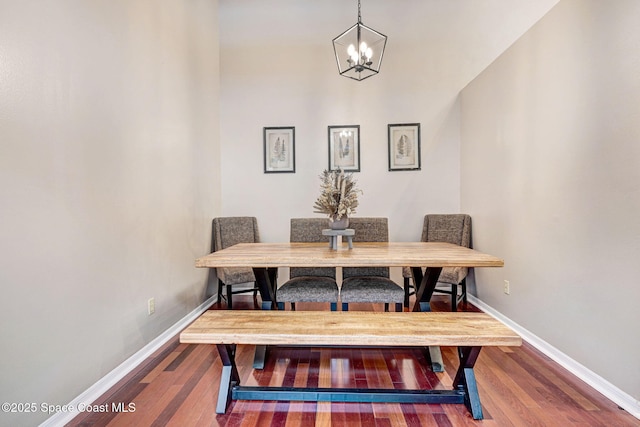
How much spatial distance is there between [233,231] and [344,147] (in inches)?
66.7

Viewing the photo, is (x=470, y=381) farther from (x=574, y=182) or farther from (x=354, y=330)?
(x=574, y=182)

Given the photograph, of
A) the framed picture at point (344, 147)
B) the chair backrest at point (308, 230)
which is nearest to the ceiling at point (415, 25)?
the framed picture at point (344, 147)

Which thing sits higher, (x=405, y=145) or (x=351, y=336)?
(x=405, y=145)

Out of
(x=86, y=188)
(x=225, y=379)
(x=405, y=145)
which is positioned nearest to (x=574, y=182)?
(x=405, y=145)

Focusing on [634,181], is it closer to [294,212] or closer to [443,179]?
[443,179]

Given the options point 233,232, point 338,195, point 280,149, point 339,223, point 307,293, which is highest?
point 280,149

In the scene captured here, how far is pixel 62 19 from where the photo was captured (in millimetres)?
1588

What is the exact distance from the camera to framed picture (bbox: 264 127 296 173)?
3723 millimetres

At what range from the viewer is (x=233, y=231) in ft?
11.6

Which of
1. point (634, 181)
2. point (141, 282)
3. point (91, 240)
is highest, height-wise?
point (634, 181)

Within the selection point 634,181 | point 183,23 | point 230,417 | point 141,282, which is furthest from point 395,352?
point 183,23

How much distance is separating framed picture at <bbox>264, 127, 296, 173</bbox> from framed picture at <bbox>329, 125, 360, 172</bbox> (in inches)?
18.7

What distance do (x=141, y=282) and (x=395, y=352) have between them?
1984 mm

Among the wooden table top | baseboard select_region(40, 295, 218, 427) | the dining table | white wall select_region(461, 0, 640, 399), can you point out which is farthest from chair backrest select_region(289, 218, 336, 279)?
white wall select_region(461, 0, 640, 399)
